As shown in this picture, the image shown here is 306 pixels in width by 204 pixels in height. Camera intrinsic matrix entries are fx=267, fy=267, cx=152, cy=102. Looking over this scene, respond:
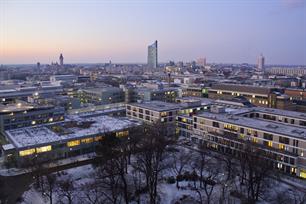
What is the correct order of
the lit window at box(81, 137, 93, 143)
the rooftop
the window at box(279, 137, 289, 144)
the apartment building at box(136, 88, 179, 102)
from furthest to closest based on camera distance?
the apartment building at box(136, 88, 179, 102)
the rooftop
the lit window at box(81, 137, 93, 143)
the window at box(279, 137, 289, 144)

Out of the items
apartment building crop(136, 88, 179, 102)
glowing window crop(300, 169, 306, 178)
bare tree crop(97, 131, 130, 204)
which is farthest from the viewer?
apartment building crop(136, 88, 179, 102)

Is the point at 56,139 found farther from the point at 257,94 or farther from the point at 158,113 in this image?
the point at 257,94

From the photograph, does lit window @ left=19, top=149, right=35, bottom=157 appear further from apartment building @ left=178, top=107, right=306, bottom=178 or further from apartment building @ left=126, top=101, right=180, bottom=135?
apartment building @ left=178, top=107, right=306, bottom=178

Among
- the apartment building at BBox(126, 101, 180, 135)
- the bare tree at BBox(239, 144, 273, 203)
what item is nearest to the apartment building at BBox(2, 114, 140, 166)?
the apartment building at BBox(126, 101, 180, 135)

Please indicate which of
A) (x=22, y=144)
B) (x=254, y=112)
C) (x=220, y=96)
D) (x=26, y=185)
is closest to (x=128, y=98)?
(x=220, y=96)

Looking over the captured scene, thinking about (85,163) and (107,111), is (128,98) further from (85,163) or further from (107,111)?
(85,163)

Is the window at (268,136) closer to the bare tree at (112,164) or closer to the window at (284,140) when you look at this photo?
the window at (284,140)
